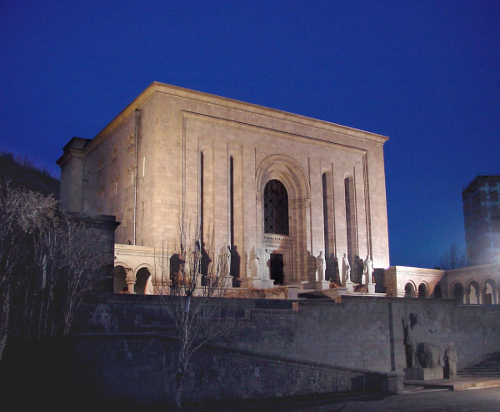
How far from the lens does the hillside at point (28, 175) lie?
64.0 meters

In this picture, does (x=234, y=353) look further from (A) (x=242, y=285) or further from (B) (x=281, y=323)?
(A) (x=242, y=285)

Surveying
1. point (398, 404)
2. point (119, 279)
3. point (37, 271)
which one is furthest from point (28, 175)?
point (398, 404)

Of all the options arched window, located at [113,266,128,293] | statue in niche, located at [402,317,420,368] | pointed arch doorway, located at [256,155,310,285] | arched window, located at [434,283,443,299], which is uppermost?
pointed arch doorway, located at [256,155,310,285]

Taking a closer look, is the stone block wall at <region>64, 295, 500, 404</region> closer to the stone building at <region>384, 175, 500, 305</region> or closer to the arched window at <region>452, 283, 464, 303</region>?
the stone building at <region>384, 175, 500, 305</region>

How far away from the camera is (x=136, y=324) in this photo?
63.5 feet

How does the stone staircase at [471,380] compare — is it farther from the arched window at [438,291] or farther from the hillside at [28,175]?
the hillside at [28,175]

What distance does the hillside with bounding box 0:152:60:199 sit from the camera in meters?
64.0

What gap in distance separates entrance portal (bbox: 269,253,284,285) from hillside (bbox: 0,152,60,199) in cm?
3533

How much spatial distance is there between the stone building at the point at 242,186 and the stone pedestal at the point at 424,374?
10.5 metres

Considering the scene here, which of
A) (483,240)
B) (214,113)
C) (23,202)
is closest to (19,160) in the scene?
(214,113)

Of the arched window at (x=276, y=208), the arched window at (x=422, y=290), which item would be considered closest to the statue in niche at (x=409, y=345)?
the arched window at (x=276, y=208)

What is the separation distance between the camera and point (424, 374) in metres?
22.8

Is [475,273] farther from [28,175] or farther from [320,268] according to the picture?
[28,175]

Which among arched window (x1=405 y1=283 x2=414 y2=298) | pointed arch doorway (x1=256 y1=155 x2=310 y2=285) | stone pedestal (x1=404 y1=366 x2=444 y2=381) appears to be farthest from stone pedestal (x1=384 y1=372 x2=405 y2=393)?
arched window (x1=405 y1=283 x2=414 y2=298)
